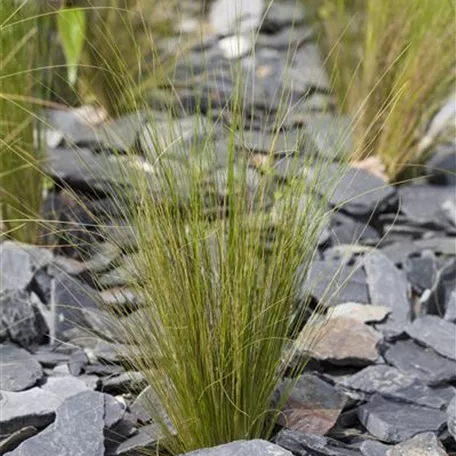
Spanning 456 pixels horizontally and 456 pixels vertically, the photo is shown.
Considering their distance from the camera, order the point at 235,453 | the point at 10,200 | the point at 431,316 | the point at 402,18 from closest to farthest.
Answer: the point at 235,453, the point at 431,316, the point at 10,200, the point at 402,18

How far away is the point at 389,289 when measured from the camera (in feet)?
9.36

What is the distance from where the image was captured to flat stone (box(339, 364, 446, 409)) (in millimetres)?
2340

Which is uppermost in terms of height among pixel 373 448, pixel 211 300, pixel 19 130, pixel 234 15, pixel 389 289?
pixel 234 15

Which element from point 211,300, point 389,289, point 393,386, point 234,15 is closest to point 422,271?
point 389,289

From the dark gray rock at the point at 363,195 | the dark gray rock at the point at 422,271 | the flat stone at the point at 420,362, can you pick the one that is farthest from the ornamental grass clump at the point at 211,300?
the dark gray rock at the point at 363,195

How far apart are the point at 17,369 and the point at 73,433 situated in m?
0.37

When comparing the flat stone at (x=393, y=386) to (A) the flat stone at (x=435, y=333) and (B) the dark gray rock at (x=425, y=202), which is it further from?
(B) the dark gray rock at (x=425, y=202)

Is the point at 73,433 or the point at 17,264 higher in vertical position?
the point at 17,264

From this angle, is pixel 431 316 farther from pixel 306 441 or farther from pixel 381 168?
pixel 381 168

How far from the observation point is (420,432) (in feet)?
7.15

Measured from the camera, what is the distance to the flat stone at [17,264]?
8.82 feet

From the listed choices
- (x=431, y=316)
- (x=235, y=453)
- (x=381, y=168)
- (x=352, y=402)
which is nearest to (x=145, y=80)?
(x=381, y=168)

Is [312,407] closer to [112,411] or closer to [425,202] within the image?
[112,411]

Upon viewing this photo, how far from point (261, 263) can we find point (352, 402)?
497 mm
